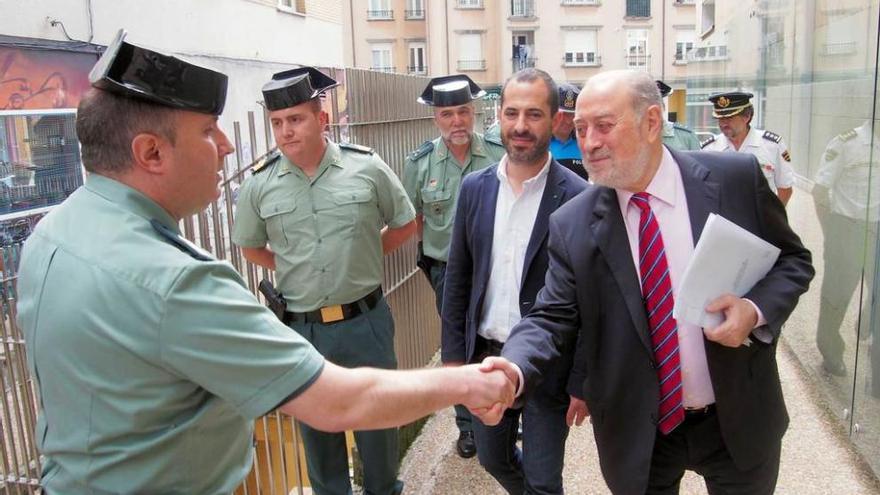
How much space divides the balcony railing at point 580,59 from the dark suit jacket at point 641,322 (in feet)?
131

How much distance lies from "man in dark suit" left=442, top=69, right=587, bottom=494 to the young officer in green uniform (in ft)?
1.80

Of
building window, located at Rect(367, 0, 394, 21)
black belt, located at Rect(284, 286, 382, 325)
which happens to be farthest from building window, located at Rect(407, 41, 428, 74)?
black belt, located at Rect(284, 286, 382, 325)

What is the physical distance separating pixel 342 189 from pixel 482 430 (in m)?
1.39

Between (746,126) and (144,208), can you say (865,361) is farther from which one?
(144,208)

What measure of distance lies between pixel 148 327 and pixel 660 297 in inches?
62.6

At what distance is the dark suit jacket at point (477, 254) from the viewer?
3109 mm

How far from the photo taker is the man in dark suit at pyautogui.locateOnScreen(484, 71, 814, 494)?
7.63 ft

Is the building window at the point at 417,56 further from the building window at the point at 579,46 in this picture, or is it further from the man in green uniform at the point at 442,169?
the man in green uniform at the point at 442,169

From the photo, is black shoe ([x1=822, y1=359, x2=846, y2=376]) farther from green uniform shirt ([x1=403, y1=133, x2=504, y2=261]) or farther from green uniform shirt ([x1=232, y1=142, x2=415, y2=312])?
green uniform shirt ([x1=232, y1=142, x2=415, y2=312])

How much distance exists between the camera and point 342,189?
12.0 ft

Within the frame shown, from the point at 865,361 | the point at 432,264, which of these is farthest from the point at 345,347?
the point at 865,361

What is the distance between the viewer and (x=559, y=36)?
40.4 meters

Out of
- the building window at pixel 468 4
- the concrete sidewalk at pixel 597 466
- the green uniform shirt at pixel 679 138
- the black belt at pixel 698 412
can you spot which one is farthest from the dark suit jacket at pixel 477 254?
the building window at pixel 468 4

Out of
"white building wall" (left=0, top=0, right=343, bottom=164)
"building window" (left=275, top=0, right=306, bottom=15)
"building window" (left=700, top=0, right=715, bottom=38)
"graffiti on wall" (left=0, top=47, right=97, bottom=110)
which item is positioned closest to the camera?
"graffiti on wall" (left=0, top=47, right=97, bottom=110)
